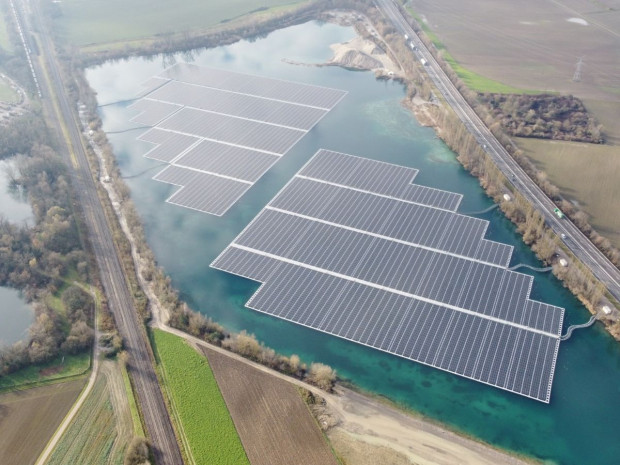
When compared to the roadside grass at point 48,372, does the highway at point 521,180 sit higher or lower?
higher

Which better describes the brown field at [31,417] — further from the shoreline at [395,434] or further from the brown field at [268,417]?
the shoreline at [395,434]

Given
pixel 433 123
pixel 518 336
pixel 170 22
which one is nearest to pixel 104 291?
pixel 518 336

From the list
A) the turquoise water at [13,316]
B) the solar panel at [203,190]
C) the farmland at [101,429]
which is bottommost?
the farmland at [101,429]

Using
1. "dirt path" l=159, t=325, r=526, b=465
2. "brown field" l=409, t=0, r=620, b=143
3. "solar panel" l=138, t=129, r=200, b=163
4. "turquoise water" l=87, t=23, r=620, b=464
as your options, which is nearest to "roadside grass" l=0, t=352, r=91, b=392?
"turquoise water" l=87, t=23, r=620, b=464

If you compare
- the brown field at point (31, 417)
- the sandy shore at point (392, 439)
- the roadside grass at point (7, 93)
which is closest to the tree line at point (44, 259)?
the brown field at point (31, 417)

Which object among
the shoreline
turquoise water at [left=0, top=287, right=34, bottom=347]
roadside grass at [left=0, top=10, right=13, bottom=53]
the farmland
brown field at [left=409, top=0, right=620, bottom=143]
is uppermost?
roadside grass at [left=0, top=10, right=13, bottom=53]

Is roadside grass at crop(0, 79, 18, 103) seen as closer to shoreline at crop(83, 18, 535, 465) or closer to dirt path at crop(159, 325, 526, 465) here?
shoreline at crop(83, 18, 535, 465)
